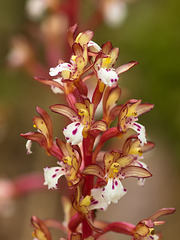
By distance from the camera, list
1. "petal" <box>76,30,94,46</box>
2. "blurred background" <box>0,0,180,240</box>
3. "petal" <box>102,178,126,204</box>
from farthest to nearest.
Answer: "blurred background" <box>0,0,180,240</box> → "petal" <box>76,30,94,46</box> → "petal" <box>102,178,126,204</box>

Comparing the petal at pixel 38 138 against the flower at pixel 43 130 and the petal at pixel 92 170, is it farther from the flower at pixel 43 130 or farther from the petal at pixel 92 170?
the petal at pixel 92 170

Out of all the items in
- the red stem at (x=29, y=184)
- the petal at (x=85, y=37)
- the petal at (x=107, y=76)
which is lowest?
the petal at (x=107, y=76)

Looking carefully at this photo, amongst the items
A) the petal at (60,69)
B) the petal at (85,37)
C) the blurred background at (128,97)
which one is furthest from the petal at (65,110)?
the blurred background at (128,97)

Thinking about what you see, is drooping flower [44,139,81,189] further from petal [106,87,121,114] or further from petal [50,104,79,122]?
petal [106,87,121,114]

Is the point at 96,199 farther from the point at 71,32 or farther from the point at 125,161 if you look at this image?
the point at 71,32

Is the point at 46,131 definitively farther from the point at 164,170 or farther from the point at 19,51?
the point at 164,170

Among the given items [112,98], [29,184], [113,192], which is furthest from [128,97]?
[113,192]

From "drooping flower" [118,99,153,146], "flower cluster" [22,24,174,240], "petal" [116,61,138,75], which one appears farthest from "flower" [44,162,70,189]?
"petal" [116,61,138,75]
